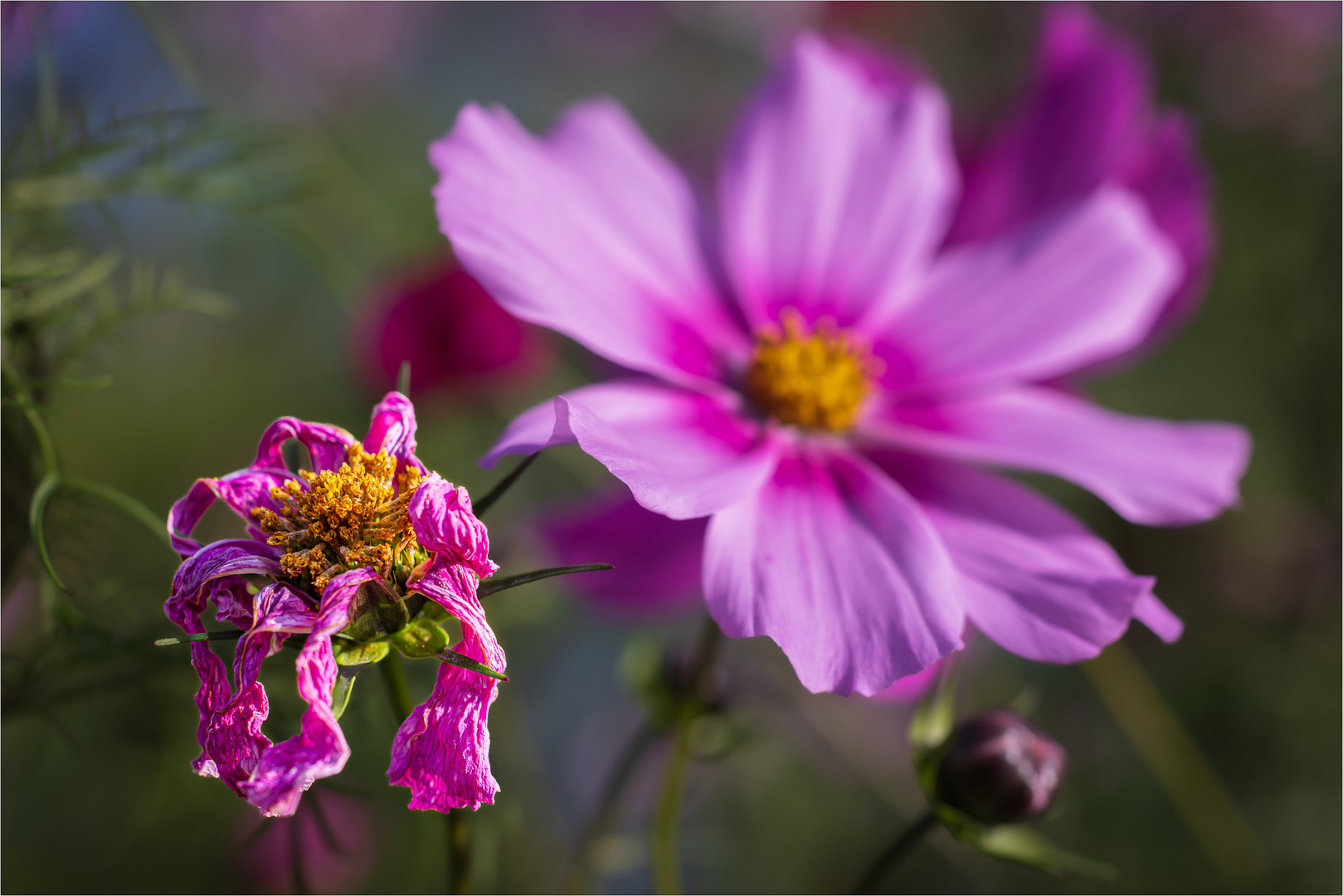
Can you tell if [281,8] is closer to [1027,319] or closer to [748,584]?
[1027,319]

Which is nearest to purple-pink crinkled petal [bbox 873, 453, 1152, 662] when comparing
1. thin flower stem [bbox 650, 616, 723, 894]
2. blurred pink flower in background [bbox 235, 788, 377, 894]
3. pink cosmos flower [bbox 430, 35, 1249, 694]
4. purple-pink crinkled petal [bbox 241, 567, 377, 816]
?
pink cosmos flower [bbox 430, 35, 1249, 694]

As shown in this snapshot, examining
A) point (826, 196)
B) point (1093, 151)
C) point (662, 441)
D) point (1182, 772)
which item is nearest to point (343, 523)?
point (662, 441)

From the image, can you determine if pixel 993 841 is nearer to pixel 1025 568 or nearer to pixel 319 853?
pixel 1025 568

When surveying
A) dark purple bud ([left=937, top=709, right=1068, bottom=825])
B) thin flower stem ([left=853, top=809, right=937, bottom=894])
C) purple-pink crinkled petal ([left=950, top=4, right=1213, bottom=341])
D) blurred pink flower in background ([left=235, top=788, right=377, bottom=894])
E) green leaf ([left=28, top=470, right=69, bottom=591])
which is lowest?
blurred pink flower in background ([left=235, top=788, right=377, bottom=894])

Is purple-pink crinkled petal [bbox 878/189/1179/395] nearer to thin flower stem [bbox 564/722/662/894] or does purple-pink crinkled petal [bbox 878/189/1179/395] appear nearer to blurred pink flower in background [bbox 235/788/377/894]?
thin flower stem [bbox 564/722/662/894]

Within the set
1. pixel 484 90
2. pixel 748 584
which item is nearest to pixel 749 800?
pixel 748 584

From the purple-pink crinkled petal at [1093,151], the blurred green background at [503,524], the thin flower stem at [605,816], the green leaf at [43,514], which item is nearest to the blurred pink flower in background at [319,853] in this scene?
the blurred green background at [503,524]
